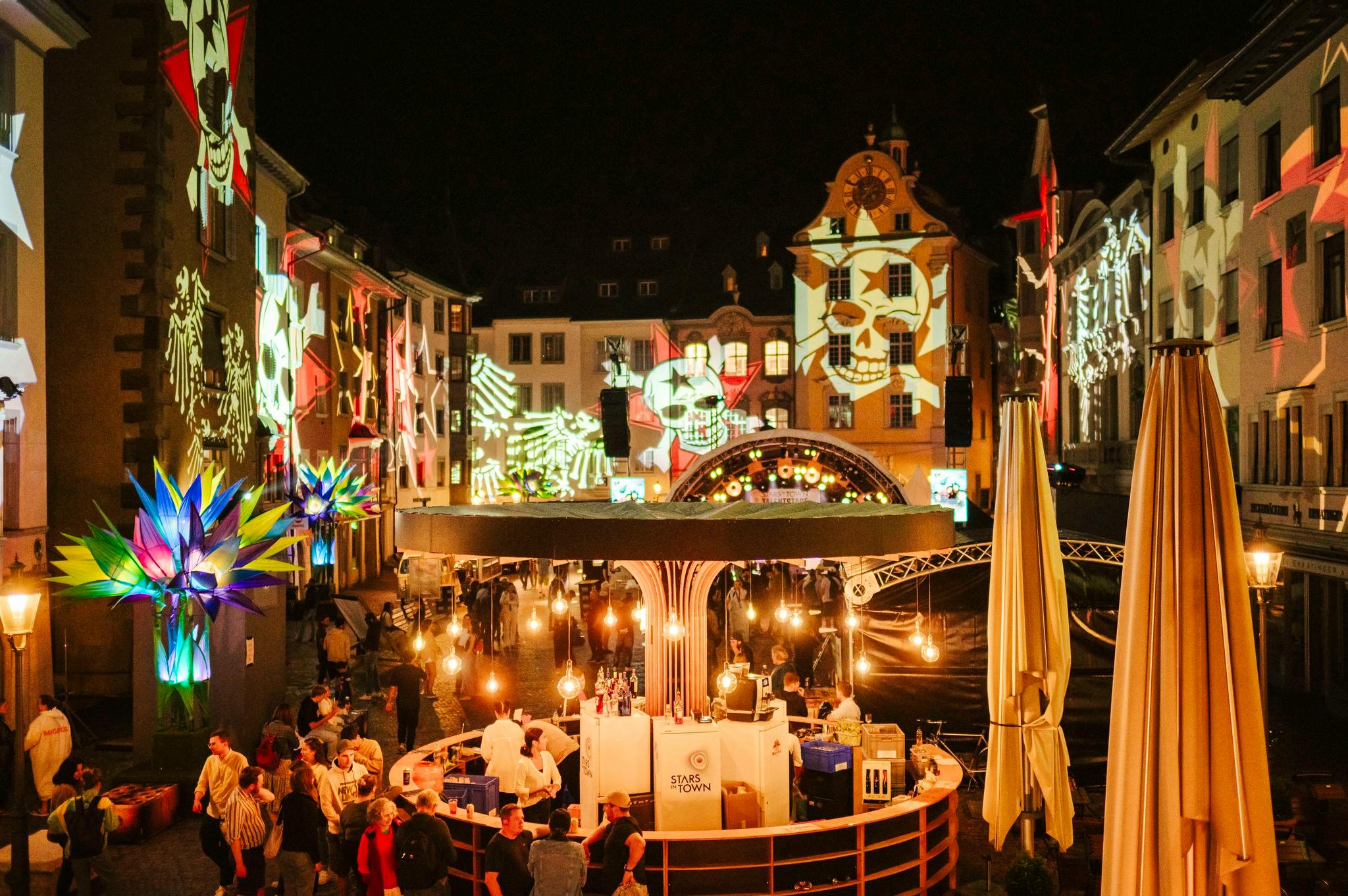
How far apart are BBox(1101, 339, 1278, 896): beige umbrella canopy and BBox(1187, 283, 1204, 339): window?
1999cm

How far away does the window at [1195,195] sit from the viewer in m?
25.4

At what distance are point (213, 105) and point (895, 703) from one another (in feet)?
49.3

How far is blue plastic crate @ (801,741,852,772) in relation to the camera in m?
11.7

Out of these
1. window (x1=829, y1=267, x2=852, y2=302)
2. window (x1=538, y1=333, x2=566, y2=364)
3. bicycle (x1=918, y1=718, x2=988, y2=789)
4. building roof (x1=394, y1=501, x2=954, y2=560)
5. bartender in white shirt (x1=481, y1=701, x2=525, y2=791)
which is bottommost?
bicycle (x1=918, y1=718, x2=988, y2=789)

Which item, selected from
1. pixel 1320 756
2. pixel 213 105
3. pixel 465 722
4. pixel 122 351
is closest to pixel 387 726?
pixel 465 722

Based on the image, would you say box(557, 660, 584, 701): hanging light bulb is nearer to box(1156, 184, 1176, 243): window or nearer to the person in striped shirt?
the person in striped shirt

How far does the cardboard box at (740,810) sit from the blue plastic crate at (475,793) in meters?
2.29

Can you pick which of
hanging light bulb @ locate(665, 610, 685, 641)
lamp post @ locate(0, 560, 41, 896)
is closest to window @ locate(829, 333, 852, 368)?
hanging light bulb @ locate(665, 610, 685, 641)

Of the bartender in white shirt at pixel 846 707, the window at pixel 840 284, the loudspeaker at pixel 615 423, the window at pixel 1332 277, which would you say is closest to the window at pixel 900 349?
the window at pixel 840 284

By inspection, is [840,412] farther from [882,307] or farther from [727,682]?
[727,682]

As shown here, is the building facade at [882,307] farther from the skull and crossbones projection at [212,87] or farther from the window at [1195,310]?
the skull and crossbones projection at [212,87]

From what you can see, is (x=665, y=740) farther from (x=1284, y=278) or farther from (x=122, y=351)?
(x=1284, y=278)

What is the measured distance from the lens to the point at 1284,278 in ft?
68.2

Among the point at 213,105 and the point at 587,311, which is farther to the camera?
the point at 587,311
